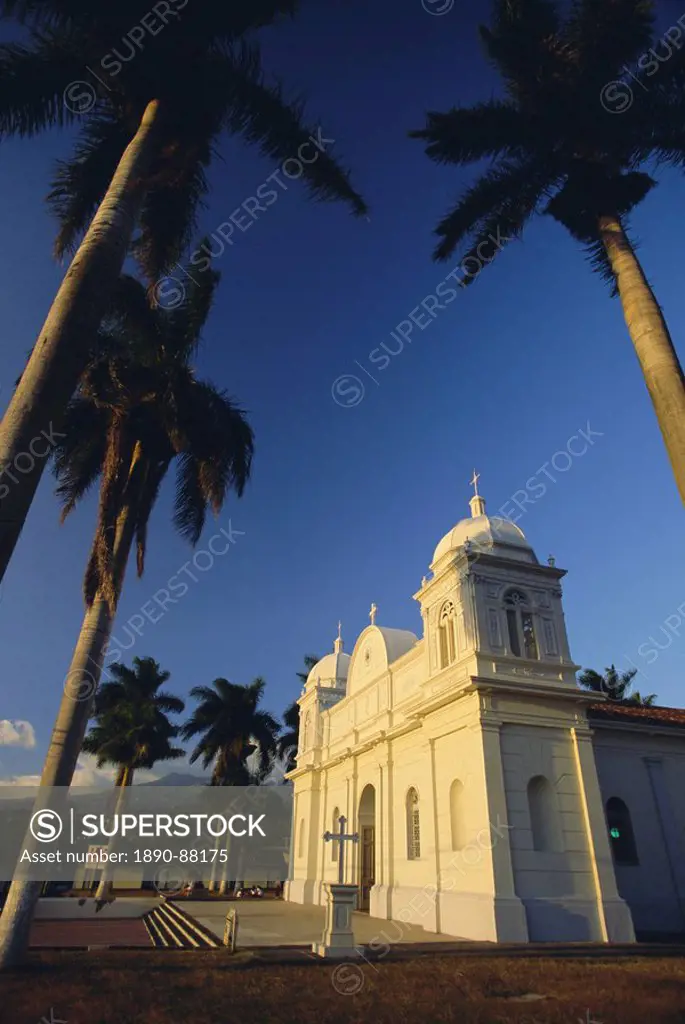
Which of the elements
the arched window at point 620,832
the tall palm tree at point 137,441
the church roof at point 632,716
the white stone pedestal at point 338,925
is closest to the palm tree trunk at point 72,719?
the tall palm tree at point 137,441

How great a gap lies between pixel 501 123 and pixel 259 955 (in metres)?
16.3

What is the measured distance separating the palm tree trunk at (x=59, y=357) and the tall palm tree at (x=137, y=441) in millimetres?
6120

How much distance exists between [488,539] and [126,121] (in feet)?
49.9

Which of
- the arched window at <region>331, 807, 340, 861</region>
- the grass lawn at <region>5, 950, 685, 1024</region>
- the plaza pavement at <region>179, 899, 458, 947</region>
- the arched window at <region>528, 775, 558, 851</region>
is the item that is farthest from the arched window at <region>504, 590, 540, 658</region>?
the arched window at <region>331, 807, 340, 861</region>

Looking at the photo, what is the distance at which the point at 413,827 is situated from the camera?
20703 mm

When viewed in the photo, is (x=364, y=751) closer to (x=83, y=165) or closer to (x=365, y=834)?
(x=365, y=834)

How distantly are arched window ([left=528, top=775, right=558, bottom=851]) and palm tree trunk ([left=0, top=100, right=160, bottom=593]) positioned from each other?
16.2 metres

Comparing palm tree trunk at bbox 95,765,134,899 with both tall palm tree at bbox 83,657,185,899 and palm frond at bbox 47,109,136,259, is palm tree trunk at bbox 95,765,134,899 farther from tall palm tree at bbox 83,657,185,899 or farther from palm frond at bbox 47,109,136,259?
palm frond at bbox 47,109,136,259

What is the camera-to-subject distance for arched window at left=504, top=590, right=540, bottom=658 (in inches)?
753

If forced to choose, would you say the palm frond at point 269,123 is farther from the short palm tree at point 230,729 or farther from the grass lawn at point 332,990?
the short palm tree at point 230,729

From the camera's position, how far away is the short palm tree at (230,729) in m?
41.4

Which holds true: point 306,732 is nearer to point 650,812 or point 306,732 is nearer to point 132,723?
point 132,723

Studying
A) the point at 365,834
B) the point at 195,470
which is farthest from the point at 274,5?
the point at 365,834

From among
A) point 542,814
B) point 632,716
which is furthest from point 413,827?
point 632,716
